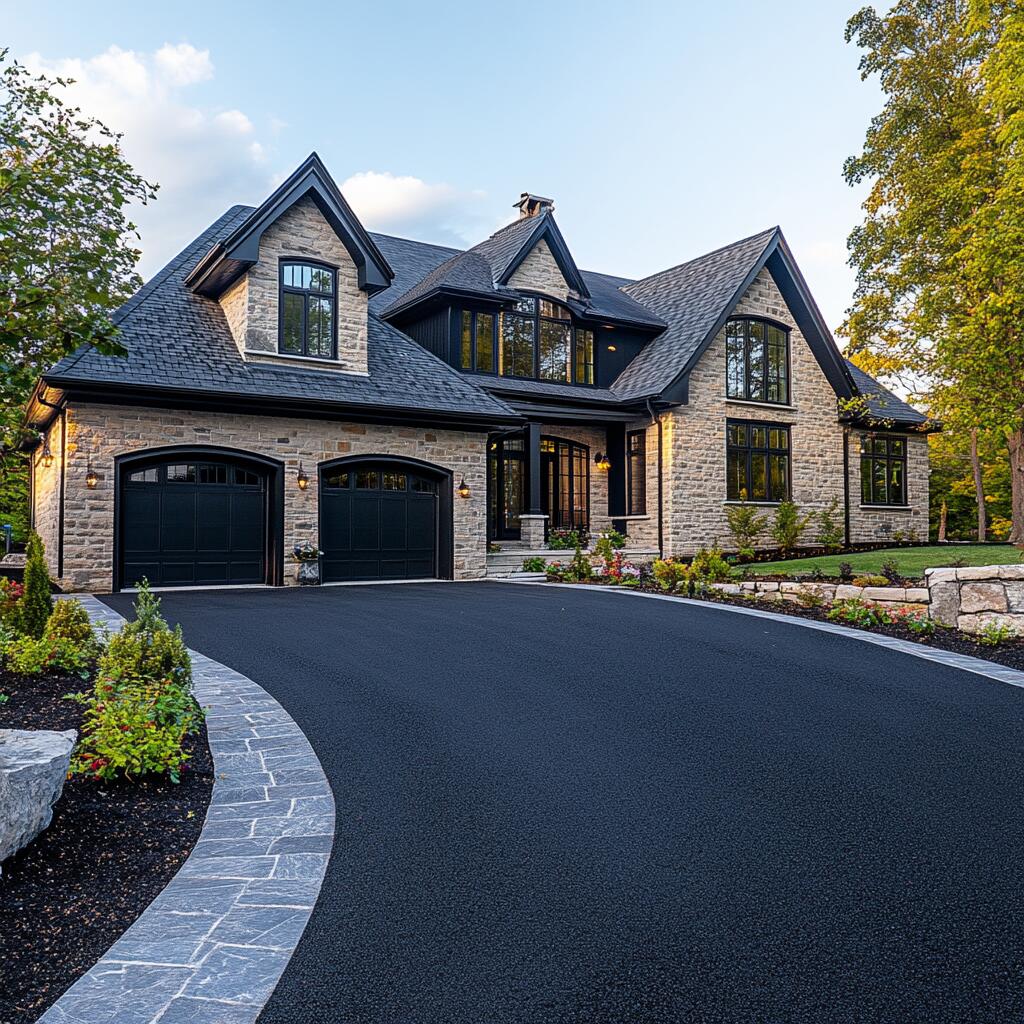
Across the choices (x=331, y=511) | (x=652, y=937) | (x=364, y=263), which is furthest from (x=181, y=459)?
(x=652, y=937)

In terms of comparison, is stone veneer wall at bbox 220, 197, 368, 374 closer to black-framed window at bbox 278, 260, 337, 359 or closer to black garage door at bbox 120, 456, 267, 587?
black-framed window at bbox 278, 260, 337, 359

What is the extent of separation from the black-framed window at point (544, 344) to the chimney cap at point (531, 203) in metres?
4.01

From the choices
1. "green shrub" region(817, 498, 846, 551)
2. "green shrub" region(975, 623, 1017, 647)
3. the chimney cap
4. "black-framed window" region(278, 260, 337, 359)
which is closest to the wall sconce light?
"black-framed window" region(278, 260, 337, 359)

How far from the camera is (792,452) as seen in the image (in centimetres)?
2098

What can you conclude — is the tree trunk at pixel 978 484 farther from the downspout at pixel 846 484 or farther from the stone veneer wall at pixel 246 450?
the stone veneer wall at pixel 246 450

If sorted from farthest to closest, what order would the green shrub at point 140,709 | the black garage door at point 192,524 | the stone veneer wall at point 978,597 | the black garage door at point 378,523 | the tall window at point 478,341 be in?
the tall window at point 478,341
the black garage door at point 378,523
the black garage door at point 192,524
the stone veneer wall at point 978,597
the green shrub at point 140,709

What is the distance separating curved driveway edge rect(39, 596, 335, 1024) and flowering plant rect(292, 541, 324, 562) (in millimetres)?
10410

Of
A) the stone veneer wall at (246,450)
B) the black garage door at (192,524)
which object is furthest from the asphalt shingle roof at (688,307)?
the black garage door at (192,524)

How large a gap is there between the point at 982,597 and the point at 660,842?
7210mm

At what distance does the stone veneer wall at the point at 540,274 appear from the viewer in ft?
62.5

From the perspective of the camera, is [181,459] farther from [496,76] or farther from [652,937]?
[652,937]

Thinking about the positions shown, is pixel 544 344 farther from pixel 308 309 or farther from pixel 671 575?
pixel 671 575

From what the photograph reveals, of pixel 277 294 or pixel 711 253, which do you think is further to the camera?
pixel 711 253

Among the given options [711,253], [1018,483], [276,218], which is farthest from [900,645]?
[711,253]
